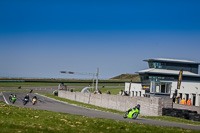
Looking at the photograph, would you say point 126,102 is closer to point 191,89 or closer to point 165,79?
point 191,89

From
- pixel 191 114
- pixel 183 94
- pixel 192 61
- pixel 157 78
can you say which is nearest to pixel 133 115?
pixel 191 114

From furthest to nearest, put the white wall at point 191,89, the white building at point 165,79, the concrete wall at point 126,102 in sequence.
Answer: the white building at point 165,79, the white wall at point 191,89, the concrete wall at point 126,102

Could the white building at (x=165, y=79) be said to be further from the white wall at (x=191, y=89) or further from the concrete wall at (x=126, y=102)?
the concrete wall at (x=126, y=102)

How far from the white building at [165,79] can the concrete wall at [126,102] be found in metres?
11.6

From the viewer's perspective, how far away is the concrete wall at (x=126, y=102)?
117 feet

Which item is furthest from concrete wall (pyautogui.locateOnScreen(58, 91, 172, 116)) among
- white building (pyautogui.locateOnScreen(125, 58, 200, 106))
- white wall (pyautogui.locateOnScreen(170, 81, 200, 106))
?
white wall (pyautogui.locateOnScreen(170, 81, 200, 106))

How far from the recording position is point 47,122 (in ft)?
60.6

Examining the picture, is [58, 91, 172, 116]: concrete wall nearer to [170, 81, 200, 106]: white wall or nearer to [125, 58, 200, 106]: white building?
[125, 58, 200, 106]: white building

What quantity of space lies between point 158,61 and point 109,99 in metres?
30.6

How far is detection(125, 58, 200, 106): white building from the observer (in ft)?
199

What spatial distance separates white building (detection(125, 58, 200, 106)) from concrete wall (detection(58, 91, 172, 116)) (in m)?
11.6

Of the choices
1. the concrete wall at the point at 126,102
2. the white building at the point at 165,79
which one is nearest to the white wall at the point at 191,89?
the white building at the point at 165,79

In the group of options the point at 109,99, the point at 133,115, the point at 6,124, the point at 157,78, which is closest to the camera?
the point at 6,124

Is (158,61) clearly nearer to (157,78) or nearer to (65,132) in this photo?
(157,78)
